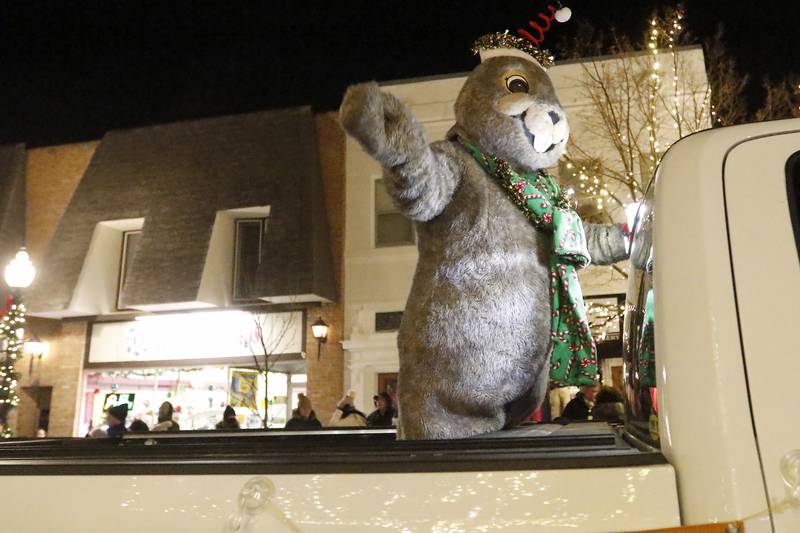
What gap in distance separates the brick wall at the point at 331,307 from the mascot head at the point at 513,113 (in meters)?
10.5

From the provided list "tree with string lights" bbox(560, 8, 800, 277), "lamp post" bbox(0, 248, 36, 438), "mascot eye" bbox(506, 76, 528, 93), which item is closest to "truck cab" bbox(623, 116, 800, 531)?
"mascot eye" bbox(506, 76, 528, 93)

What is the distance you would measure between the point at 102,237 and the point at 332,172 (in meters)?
5.31

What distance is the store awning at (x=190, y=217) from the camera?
1338 centimetres

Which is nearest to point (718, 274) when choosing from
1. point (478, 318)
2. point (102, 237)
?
point (478, 318)

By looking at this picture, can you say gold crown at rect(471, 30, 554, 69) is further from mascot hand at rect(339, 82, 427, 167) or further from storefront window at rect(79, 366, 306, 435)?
storefront window at rect(79, 366, 306, 435)

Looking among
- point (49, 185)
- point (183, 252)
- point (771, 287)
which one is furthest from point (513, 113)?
point (49, 185)

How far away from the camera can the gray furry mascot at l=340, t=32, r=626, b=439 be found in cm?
239

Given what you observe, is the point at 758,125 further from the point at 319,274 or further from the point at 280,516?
the point at 319,274

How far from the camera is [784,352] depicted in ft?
3.99

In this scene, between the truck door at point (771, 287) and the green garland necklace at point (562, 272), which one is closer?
the truck door at point (771, 287)

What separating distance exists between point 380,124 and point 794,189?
43.2 inches

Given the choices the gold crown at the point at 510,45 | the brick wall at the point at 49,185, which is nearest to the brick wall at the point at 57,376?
the brick wall at the point at 49,185

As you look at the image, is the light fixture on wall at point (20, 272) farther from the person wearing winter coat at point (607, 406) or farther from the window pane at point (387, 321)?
the person wearing winter coat at point (607, 406)

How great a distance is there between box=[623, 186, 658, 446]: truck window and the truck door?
0.22 meters
